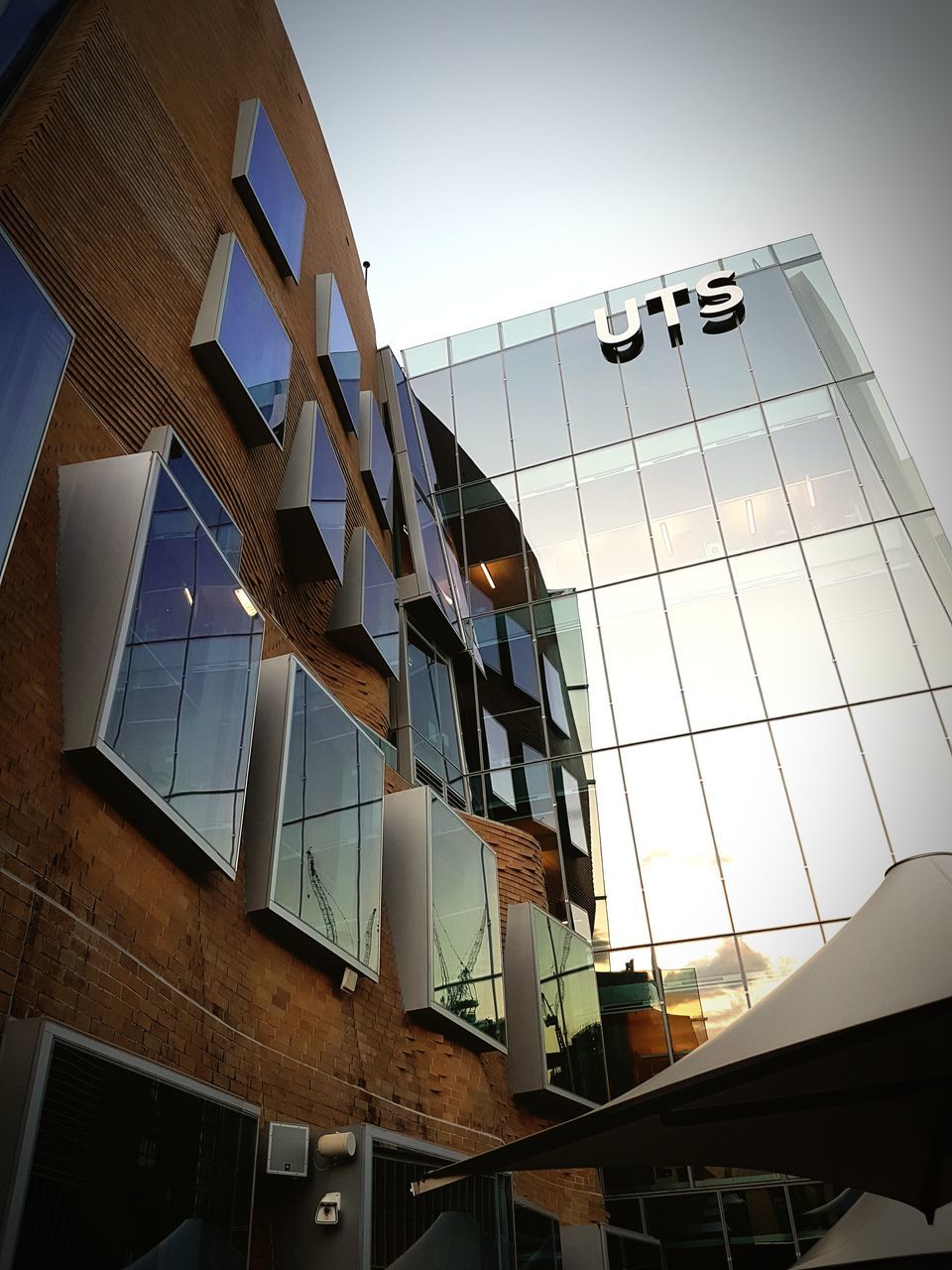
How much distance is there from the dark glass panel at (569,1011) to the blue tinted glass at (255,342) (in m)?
7.73

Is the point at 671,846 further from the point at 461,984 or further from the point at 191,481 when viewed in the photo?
the point at 191,481

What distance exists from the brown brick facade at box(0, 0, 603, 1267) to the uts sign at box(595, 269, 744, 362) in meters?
Answer: 10.8

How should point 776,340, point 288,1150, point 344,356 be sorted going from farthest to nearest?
point 776,340
point 344,356
point 288,1150

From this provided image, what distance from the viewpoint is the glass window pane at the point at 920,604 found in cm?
1828

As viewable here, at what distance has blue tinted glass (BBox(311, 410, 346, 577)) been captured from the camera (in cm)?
1249

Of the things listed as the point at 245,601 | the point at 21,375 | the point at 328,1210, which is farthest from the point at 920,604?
the point at 21,375

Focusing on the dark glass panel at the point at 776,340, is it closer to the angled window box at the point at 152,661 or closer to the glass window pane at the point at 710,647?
the glass window pane at the point at 710,647

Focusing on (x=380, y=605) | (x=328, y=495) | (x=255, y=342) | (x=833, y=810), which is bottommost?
(x=833, y=810)

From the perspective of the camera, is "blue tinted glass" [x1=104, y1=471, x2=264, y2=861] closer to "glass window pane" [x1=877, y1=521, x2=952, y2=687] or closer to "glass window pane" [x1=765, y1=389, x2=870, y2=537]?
"glass window pane" [x1=877, y1=521, x2=952, y2=687]

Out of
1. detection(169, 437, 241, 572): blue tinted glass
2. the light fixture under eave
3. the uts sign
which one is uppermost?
the uts sign

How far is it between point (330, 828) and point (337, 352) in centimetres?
934

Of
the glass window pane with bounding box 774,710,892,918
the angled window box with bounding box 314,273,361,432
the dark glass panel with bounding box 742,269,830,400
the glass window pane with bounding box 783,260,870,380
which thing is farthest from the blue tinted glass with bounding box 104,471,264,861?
the glass window pane with bounding box 783,260,870,380

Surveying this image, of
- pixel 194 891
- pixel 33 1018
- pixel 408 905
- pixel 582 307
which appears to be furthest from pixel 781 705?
pixel 33 1018

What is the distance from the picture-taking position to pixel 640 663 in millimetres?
20016
